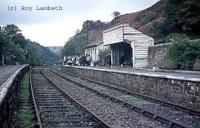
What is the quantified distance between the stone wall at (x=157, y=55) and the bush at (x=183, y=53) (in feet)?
9.67

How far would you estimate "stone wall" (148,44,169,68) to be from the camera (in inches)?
1530

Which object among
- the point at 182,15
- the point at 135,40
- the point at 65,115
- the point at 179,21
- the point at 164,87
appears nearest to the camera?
the point at 65,115

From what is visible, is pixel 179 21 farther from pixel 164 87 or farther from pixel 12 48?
pixel 12 48

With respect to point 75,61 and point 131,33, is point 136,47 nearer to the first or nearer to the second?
point 131,33

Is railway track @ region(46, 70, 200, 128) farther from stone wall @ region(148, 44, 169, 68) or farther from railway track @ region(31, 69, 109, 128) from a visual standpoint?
stone wall @ region(148, 44, 169, 68)

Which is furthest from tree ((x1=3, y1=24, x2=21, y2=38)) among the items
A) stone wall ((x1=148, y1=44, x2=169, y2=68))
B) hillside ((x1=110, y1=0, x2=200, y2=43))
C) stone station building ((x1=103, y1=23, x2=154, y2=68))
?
stone wall ((x1=148, y1=44, x2=169, y2=68))

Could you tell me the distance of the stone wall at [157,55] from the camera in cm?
3887

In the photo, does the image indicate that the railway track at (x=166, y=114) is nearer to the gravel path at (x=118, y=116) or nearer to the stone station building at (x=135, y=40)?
the gravel path at (x=118, y=116)

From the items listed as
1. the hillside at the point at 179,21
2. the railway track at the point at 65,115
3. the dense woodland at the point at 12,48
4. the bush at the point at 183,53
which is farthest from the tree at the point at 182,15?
the dense woodland at the point at 12,48

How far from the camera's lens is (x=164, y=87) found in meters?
17.3

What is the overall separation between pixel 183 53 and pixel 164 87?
16.4 m

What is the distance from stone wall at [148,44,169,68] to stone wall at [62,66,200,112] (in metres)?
12.4

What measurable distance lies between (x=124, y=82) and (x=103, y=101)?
21.7ft

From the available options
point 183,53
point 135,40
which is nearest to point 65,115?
point 183,53
